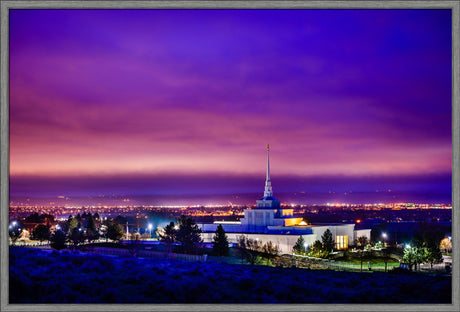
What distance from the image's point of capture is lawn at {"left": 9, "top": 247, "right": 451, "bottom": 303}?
49.9 ft

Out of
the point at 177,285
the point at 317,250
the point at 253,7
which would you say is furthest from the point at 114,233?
the point at 253,7

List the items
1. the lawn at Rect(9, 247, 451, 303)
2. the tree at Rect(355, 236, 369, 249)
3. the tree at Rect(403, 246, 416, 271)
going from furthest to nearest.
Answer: the tree at Rect(355, 236, 369, 249) → the tree at Rect(403, 246, 416, 271) → the lawn at Rect(9, 247, 451, 303)

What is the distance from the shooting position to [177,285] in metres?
16.0

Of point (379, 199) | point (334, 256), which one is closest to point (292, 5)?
point (334, 256)

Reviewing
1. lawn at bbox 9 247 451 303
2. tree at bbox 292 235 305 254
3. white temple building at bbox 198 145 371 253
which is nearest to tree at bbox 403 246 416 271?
tree at bbox 292 235 305 254

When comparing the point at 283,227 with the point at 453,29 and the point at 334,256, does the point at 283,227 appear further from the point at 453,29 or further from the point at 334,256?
the point at 453,29

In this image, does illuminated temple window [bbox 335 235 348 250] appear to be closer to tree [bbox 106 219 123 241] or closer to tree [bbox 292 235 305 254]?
tree [bbox 292 235 305 254]

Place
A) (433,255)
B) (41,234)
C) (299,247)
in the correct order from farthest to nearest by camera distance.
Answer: (41,234) < (299,247) < (433,255)

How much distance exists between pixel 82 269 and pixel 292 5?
1219 cm

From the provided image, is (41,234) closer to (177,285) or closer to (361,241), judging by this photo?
(177,285)

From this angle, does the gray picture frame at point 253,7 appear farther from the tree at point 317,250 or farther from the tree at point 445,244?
the tree at point 445,244

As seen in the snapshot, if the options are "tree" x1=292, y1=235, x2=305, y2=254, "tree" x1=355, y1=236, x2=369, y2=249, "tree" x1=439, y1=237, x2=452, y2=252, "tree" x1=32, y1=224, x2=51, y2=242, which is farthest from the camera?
"tree" x1=355, y1=236, x2=369, y2=249

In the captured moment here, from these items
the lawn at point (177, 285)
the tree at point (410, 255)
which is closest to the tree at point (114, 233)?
the tree at point (410, 255)

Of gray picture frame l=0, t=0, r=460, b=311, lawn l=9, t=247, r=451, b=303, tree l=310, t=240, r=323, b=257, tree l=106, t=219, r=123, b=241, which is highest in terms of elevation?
gray picture frame l=0, t=0, r=460, b=311
